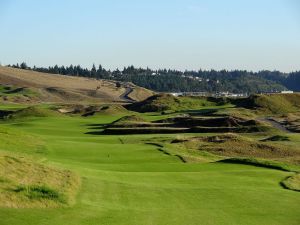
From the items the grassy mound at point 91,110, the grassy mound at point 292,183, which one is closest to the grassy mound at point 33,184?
the grassy mound at point 292,183

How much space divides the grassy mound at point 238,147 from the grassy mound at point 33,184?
78.5 feet

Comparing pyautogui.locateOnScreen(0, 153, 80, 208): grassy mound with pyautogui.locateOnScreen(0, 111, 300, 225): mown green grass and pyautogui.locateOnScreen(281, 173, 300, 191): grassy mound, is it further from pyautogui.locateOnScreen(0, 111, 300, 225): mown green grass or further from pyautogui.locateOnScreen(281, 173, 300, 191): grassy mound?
pyautogui.locateOnScreen(281, 173, 300, 191): grassy mound

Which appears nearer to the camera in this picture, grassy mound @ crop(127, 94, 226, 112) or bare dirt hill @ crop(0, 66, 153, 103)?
grassy mound @ crop(127, 94, 226, 112)

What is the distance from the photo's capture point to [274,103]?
9988cm

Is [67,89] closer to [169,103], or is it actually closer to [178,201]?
[169,103]

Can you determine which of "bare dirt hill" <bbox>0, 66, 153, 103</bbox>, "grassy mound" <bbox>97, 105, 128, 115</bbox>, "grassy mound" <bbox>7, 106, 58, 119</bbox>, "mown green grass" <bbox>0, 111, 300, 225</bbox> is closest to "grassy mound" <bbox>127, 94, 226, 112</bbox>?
"grassy mound" <bbox>97, 105, 128, 115</bbox>

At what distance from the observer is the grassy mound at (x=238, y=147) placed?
4334 centimetres

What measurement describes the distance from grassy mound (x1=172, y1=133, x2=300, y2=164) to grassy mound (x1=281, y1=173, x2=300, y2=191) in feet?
46.3

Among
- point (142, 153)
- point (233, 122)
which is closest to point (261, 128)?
point (233, 122)

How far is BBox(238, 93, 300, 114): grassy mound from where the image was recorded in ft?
318

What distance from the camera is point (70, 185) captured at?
19.9 meters

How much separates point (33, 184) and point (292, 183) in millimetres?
12412

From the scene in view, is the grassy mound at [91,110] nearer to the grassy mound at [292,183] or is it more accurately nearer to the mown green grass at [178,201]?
the mown green grass at [178,201]

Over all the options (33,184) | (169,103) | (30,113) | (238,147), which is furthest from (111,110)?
(33,184)
